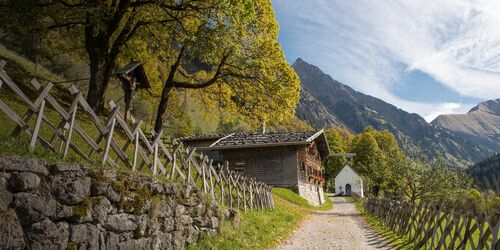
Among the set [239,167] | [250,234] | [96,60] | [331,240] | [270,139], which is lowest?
[331,240]

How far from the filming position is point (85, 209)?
6434 millimetres

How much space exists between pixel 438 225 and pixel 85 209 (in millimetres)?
10816

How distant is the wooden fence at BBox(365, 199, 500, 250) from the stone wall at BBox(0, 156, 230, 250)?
733 cm

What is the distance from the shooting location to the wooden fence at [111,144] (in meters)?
6.66

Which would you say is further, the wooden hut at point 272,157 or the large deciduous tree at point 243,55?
the wooden hut at point 272,157

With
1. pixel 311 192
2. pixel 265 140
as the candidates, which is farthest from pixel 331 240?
pixel 311 192

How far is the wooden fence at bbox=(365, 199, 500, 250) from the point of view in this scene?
9797 millimetres

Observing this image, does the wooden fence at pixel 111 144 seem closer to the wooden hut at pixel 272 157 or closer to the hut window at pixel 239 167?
the wooden hut at pixel 272 157

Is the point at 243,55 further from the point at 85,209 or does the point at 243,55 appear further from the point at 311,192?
the point at 311,192

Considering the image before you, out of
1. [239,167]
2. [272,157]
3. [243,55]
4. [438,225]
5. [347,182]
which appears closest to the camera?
[438,225]

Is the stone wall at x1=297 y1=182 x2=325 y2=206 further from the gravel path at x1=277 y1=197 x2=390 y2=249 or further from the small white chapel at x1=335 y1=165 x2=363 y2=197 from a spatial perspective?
the small white chapel at x1=335 y1=165 x2=363 y2=197

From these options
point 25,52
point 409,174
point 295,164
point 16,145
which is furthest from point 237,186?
point 25,52

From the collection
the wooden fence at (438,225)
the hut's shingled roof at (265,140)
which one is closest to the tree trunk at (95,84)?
the hut's shingled roof at (265,140)

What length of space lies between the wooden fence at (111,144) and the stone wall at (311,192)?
13.4 metres
